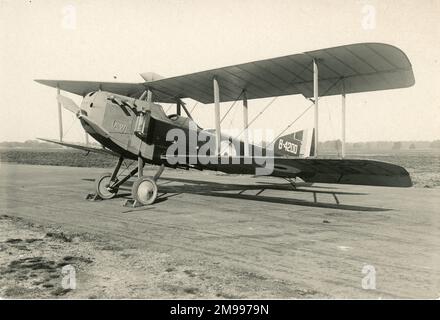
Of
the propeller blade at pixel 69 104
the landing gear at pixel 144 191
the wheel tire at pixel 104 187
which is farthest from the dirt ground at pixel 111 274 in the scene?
the wheel tire at pixel 104 187

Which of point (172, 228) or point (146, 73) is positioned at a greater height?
point (146, 73)

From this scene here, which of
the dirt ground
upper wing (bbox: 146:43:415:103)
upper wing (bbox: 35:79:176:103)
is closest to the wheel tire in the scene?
upper wing (bbox: 35:79:176:103)

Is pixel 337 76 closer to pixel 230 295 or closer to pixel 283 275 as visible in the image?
pixel 283 275

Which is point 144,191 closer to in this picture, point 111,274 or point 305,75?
point 305,75

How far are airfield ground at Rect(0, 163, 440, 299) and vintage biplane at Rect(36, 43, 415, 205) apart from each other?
90 cm

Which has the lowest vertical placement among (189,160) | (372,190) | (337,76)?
(372,190)

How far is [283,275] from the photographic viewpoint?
410 centimetres

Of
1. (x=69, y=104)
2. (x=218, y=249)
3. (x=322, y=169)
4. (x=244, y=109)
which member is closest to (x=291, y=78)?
(x=244, y=109)

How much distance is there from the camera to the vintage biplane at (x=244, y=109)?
777 cm

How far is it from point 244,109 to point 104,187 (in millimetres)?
4470

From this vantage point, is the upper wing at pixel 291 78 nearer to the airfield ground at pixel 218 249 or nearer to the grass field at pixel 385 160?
the airfield ground at pixel 218 249

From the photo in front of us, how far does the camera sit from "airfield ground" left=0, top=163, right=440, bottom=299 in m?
3.68
